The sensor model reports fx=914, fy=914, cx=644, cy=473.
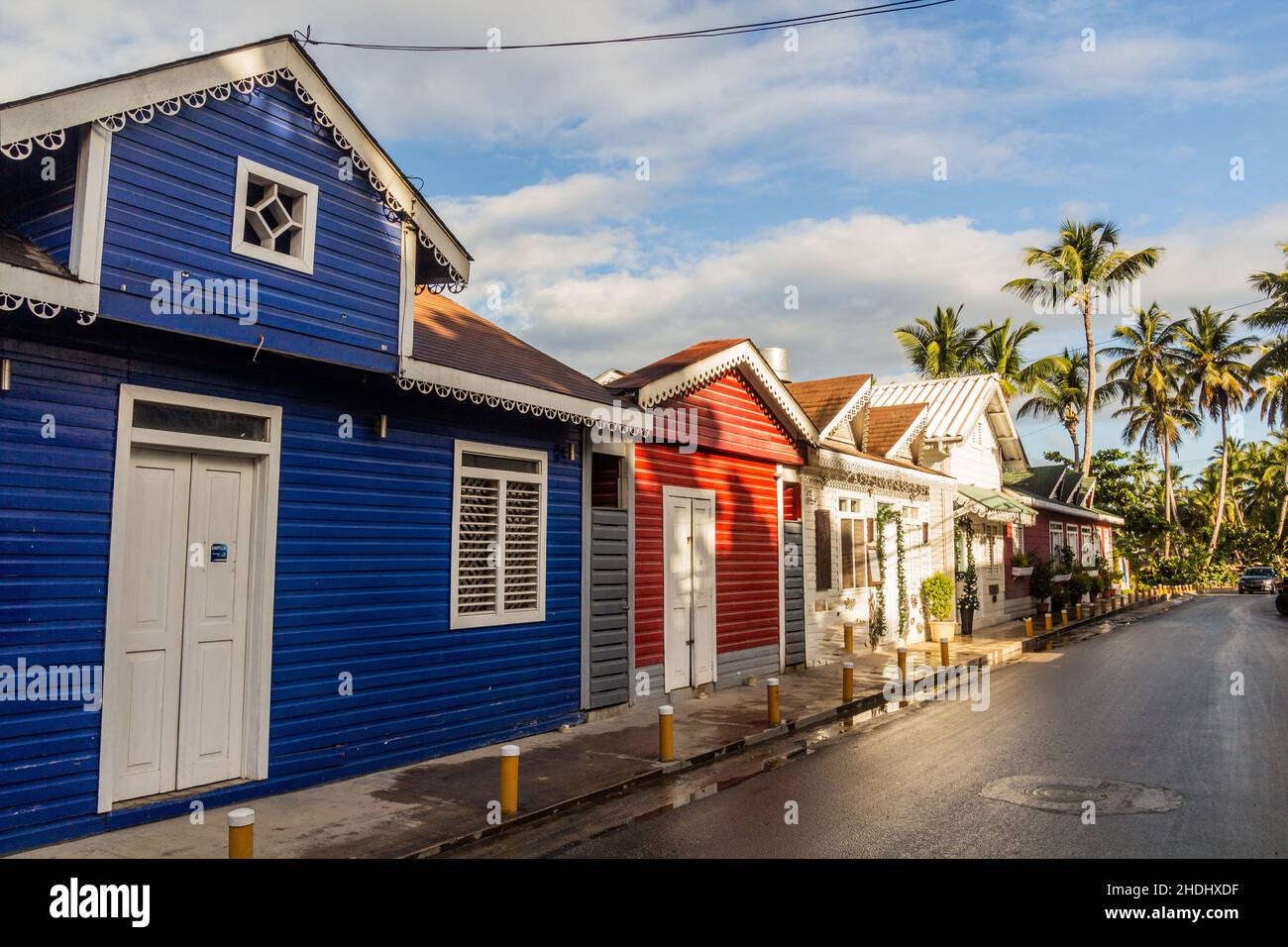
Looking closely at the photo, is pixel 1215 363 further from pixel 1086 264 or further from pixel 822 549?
pixel 822 549

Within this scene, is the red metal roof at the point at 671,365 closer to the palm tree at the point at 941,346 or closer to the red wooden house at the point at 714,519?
the red wooden house at the point at 714,519

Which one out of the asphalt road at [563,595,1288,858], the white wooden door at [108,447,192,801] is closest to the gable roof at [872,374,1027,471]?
the asphalt road at [563,595,1288,858]

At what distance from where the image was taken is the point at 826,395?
1981 centimetres

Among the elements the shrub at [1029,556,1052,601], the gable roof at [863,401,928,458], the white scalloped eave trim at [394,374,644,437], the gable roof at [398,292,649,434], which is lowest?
the shrub at [1029,556,1052,601]

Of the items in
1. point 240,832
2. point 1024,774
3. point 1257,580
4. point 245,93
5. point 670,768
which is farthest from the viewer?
point 1257,580

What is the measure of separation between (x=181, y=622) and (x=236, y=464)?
137cm

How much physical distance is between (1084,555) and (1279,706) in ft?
93.6

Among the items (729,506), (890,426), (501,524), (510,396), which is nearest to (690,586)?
(729,506)

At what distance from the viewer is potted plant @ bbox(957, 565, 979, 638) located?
23391 mm

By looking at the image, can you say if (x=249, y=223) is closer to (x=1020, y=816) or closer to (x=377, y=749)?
(x=377, y=749)

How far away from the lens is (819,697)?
13.0m

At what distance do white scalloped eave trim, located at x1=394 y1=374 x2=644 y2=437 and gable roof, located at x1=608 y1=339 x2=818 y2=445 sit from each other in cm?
132

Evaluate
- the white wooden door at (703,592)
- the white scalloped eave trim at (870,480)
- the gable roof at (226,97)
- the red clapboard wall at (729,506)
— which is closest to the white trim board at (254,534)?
the gable roof at (226,97)

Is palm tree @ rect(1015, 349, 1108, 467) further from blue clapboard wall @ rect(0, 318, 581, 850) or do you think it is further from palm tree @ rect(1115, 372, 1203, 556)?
blue clapboard wall @ rect(0, 318, 581, 850)
